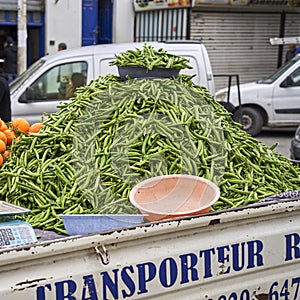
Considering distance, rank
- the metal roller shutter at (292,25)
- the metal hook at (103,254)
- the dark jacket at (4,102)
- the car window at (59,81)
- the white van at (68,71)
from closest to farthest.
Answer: the metal hook at (103,254) < the dark jacket at (4,102) < the white van at (68,71) < the car window at (59,81) < the metal roller shutter at (292,25)

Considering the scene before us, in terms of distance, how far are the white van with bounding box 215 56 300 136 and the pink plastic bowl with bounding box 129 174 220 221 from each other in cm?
1046

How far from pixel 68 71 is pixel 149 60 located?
545 centimetres

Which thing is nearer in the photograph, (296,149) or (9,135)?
(9,135)

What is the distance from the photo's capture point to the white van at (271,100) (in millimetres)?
14312

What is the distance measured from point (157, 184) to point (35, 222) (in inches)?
28.0

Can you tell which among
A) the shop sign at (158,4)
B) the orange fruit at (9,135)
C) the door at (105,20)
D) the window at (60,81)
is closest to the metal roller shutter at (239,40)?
the shop sign at (158,4)

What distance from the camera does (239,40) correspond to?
21.1m

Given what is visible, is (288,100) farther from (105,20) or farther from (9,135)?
(9,135)

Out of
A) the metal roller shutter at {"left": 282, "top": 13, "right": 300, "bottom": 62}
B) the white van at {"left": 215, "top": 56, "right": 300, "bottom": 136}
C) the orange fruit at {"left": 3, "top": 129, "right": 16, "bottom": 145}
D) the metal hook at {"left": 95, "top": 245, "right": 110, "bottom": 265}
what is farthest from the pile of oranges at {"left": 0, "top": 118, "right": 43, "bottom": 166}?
the metal roller shutter at {"left": 282, "top": 13, "right": 300, "bottom": 62}

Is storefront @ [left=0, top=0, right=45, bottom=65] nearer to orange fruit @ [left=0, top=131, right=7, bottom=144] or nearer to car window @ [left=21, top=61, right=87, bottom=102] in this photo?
car window @ [left=21, top=61, right=87, bottom=102]

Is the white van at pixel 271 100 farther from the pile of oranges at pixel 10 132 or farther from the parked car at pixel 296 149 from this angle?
the pile of oranges at pixel 10 132

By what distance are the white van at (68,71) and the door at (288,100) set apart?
15.4 feet

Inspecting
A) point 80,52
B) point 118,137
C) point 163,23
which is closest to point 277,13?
point 163,23

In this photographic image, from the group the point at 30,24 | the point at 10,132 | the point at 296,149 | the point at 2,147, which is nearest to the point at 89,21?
the point at 30,24
